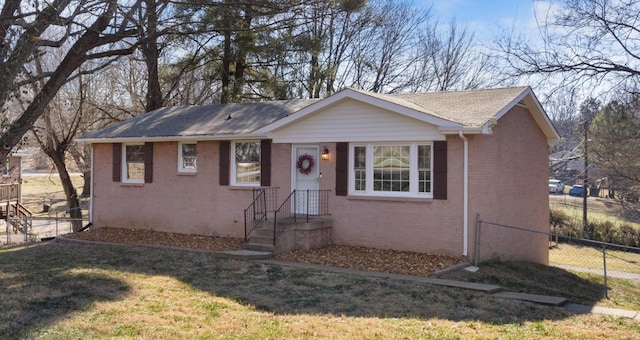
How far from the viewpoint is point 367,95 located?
12219 millimetres

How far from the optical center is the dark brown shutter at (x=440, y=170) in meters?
11.7

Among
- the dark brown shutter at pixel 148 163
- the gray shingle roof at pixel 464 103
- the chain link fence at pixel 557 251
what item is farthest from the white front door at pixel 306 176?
the dark brown shutter at pixel 148 163

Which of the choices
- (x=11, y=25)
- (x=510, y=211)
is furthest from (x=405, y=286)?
(x=11, y=25)

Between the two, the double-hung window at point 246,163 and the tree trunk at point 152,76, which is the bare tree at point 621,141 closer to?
the double-hung window at point 246,163

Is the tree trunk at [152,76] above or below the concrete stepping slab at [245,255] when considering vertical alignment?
above

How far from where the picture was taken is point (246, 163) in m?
14.7

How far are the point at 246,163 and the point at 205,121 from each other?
2528 millimetres

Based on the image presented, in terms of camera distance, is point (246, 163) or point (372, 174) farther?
point (246, 163)

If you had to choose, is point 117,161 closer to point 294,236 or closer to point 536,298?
point 294,236

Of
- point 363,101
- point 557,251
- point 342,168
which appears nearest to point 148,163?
point 342,168

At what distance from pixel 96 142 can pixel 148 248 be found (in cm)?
552

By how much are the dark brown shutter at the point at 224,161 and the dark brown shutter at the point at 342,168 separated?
3.39 m

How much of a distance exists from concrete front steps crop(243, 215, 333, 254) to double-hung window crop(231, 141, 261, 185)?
1.89 m

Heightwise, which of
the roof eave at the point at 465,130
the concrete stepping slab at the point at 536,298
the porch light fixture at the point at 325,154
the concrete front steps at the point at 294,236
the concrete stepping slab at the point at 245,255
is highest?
the roof eave at the point at 465,130
